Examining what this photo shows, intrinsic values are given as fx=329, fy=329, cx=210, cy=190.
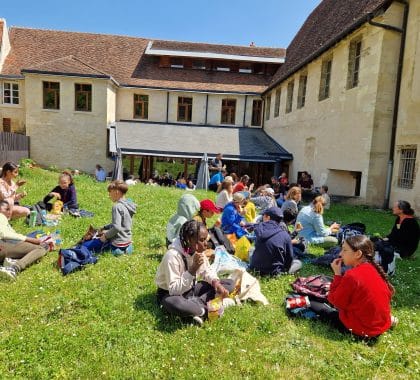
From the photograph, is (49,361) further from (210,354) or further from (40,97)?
(40,97)

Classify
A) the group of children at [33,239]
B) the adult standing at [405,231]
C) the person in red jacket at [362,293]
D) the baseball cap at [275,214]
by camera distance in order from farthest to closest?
the adult standing at [405,231] → the baseball cap at [275,214] → the group of children at [33,239] → the person in red jacket at [362,293]

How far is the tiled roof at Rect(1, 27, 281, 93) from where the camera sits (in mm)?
23656

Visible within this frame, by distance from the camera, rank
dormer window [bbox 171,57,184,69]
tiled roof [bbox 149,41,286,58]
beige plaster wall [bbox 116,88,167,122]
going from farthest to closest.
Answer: tiled roof [bbox 149,41,286,58] → dormer window [bbox 171,57,184,69] → beige plaster wall [bbox 116,88,167,122]

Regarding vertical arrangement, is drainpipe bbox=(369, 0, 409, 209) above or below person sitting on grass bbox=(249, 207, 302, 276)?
above

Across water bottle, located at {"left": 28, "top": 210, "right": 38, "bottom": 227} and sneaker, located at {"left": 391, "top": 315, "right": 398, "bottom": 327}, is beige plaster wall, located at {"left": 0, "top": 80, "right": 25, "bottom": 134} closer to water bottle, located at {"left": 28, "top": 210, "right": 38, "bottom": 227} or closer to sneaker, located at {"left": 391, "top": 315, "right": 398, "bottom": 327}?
water bottle, located at {"left": 28, "top": 210, "right": 38, "bottom": 227}

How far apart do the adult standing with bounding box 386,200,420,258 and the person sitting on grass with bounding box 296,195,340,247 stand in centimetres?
120

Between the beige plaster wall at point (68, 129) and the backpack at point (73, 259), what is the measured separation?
55.4ft

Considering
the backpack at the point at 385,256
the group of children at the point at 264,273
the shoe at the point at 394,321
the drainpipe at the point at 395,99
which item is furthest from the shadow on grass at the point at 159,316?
the drainpipe at the point at 395,99

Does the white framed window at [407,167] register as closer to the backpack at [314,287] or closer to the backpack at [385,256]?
the backpack at [385,256]

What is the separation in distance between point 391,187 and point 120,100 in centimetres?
1837

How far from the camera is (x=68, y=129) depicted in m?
21.1

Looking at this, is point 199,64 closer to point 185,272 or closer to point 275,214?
point 275,214

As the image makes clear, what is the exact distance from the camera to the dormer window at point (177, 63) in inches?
989

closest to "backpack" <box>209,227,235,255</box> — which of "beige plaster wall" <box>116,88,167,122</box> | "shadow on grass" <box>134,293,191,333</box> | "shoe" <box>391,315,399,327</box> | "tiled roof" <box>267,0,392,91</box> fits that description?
"shadow on grass" <box>134,293,191,333</box>
